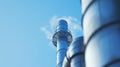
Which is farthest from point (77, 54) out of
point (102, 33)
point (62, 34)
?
point (62, 34)

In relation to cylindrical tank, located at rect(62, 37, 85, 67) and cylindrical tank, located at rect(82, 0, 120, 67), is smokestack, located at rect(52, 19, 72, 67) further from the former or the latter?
cylindrical tank, located at rect(82, 0, 120, 67)

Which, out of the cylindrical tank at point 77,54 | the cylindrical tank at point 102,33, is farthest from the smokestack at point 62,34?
the cylindrical tank at point 102,33

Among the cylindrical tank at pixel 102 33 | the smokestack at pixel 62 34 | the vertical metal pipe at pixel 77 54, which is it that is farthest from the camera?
the smokestack at pixel 62 34

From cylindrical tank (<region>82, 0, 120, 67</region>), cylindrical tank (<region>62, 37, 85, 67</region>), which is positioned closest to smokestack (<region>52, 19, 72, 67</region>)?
cylindrical tank (<region>62, 37, 85, 67</region>)

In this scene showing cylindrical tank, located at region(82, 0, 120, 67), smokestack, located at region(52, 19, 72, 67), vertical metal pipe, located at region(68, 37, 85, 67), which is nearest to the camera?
cylindrical tank, located at region(82, 0, 120, 67)

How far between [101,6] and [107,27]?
2.17 feet

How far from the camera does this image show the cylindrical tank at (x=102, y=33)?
5.58 meters

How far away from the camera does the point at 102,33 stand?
611 cm

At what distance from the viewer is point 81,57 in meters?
9.10

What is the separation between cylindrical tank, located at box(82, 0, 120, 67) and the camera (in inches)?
220

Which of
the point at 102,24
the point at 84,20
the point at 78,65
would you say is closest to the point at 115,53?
the point at 102,24

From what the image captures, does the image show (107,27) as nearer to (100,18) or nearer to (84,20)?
(100,18)

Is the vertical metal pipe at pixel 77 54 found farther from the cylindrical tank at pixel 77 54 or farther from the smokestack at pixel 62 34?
the smokestack at pixel 62 34

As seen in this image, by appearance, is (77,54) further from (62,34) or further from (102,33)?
(62,34)
